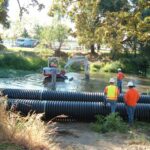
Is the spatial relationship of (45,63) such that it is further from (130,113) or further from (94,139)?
(94,139)

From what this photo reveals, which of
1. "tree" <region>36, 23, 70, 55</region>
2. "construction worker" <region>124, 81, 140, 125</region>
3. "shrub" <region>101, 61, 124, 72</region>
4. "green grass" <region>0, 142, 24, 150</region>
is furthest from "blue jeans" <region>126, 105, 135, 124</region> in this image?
"tree" <region>36, 23, 70, 55</region>

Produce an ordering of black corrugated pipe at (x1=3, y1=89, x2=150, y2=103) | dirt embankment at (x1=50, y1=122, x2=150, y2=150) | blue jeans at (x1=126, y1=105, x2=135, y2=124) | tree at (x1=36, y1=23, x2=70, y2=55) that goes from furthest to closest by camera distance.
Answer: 1. tree at (x1=36, y1=23, x2=70, y2=55)
2. black corrugated pipe at (x1=3, y1=89, x2=150, y2=103)
3. blue jeans at (x1=126, y1=105, x2=135, y2=124)
4. dirt embankment at (x1=50, y1=122, x2=150, y2=150)

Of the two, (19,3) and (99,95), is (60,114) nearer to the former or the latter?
(99,95)

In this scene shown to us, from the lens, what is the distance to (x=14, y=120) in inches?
407

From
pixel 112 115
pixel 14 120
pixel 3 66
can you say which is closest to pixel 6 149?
pixel 14 120

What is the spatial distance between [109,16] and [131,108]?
4121 millimetres

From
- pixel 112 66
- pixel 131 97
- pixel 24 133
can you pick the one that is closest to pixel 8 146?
pixel 24 133

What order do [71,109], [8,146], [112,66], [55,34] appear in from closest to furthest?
[8,146] < [71,109] < [112,66] < [55,34]

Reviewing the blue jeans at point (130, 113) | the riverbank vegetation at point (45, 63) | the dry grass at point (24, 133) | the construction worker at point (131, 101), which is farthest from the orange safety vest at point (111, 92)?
the riverbank vegetation at point (45, 63)

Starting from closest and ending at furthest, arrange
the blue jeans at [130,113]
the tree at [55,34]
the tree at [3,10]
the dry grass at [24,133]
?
the dry grass at [24,133] < the tree at [3,10] < the blue jeans at [130,113] < the tree at [55,34]

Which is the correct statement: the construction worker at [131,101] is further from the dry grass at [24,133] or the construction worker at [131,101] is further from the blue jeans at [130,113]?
the dry grass at [24,133]

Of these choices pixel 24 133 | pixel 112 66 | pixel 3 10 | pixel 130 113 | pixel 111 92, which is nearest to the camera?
pixel 24 133

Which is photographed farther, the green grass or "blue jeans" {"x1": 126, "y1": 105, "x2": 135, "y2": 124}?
"blue jeans" {"x1": 126, "y1": 105, "x2": 135, "y2": 124}

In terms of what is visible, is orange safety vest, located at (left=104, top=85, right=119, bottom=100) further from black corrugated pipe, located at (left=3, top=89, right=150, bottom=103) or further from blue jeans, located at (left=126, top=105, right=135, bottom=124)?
black corrugated pipe, located at (left=3, top=89, right=150, bottom=103)
